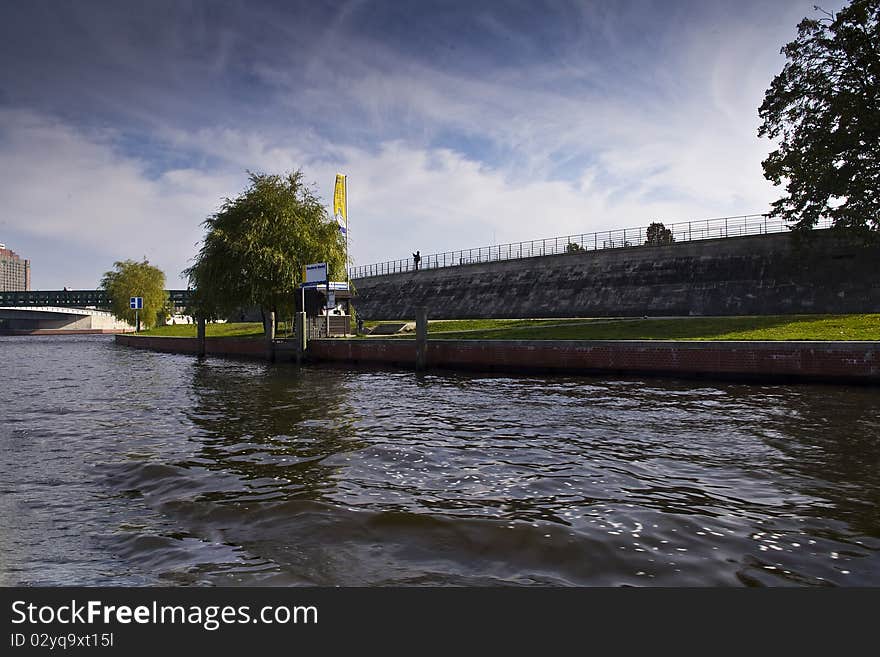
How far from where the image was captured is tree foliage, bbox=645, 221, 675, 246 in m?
43.1

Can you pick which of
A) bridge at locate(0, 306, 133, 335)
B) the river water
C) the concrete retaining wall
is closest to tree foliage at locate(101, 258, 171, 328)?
the concrete retaining wall

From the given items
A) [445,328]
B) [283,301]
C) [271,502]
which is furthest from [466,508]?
[283,301]

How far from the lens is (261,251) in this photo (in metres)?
33.0

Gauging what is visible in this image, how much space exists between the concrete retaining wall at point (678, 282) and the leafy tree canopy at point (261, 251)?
16.2 metres

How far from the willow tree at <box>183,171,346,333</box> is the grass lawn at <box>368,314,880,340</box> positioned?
1077 centimetres

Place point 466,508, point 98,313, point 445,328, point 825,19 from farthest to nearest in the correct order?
point 98,313 → point 445,328 → point 825,19 → point 466,508

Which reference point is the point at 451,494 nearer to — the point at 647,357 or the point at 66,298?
the point at 647,357

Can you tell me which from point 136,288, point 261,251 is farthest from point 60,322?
point 261,251

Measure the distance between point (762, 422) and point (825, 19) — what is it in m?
24.6

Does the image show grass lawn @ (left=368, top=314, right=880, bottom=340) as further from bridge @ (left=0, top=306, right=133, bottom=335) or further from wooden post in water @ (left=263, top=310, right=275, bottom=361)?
bridge @ (left=0, top=306, right=133, bottom=335)

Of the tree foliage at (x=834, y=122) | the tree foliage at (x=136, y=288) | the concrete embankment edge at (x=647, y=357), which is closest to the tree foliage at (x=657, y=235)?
the tree foliage at (x=834, y=122)

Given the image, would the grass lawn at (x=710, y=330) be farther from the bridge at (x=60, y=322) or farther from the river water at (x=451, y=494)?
the bridge at (x=60, y=322)
